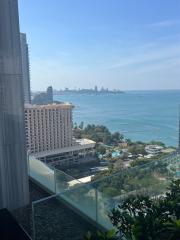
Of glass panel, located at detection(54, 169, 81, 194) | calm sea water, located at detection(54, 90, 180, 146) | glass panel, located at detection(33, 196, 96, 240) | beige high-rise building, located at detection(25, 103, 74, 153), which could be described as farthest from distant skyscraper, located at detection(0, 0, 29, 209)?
calm sea water, located at detection(54, 90, 180, 146)

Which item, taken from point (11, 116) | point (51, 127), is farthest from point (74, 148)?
point (11, 116)

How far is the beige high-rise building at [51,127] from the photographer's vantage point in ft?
53.6

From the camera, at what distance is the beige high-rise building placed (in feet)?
53.6

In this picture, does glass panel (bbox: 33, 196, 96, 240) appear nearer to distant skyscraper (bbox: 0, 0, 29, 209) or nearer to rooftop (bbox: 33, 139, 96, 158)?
distant skyscraper (bbox: 0, 0, 29, 209)

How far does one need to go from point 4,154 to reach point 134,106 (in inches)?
1867

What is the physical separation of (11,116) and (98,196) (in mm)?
817

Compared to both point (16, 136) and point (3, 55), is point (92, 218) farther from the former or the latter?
point (3, 55)

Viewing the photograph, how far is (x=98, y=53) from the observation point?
39.1 meters

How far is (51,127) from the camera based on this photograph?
17109mm

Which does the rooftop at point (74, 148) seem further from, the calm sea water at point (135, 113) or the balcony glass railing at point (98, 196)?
the balcony glass railing at point (98, 196)

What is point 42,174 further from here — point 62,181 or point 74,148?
point 74,148

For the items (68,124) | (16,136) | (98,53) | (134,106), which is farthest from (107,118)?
(16,136)

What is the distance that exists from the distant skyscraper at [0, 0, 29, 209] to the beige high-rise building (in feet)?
46.2

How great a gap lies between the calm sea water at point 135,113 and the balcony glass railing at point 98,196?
21102 mm
